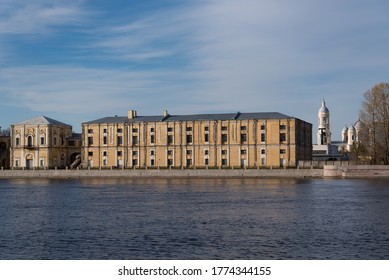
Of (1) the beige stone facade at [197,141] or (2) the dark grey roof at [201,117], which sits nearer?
(1) the beige stone facade at [197,141]

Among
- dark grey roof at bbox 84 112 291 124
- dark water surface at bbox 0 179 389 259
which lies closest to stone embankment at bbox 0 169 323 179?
dark grey roof at bbox 84 112 291 124

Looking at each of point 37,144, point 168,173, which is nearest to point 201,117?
point 168,173

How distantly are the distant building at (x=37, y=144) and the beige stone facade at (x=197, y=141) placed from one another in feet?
22.0

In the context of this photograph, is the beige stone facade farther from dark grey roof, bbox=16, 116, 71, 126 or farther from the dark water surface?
the dark water surface

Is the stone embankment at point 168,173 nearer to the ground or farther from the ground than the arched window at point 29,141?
nearer to the ground

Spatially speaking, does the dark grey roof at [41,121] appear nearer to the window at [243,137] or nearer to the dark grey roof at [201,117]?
the dark grey roof at [201,117]

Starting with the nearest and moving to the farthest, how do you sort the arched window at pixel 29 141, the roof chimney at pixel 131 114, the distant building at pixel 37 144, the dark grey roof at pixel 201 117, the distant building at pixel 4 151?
the dark grey roof at pixel 201 117 < the roof chimney at pixel 131 114 < the distant building at pixel 37 144 < the arched window at pixel 29 141 < the distant building at pixel 4 151

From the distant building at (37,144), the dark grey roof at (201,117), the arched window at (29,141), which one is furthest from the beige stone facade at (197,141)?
the arched window at (29,141)

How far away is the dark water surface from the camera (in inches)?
1180

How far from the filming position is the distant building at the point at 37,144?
12888cm

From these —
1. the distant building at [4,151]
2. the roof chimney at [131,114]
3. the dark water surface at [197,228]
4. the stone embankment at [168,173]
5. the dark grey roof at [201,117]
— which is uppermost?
the roof chimney at [131,114]

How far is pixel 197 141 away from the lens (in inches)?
4737
